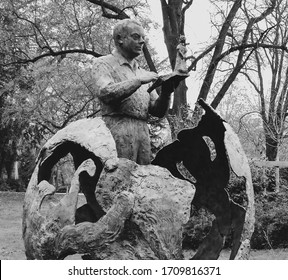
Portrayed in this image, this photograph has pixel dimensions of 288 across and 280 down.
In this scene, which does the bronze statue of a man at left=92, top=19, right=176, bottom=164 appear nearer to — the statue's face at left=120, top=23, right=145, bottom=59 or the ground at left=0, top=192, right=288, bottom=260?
the statue's face at left=120, top=23, right=145, bottom=59

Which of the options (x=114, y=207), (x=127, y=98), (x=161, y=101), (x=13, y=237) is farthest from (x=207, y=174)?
(x=13, y=237)

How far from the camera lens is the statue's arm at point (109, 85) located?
15.6ft

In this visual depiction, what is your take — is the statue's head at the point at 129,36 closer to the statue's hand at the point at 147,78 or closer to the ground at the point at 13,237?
the statue's hand at the point at 147,78

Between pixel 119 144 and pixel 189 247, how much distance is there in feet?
22.6

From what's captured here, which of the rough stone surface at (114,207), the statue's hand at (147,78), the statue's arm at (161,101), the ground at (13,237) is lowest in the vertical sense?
the ground at (13,237)

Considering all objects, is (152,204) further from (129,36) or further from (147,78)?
(129,36)

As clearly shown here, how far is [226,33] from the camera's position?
15648 mm

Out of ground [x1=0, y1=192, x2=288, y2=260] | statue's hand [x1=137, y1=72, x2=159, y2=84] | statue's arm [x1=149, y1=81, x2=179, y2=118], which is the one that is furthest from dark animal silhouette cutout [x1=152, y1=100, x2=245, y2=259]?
ground [x1=0, y1=192, x2=288, y2=260]

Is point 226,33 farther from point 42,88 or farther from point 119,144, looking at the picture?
point 119,144

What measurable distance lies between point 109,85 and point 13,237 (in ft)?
33.4

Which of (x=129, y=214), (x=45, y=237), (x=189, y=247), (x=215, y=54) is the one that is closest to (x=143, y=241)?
(x=129, y=214)

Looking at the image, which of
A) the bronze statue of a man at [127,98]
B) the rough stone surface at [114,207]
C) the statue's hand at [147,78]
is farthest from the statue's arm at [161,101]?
the rough stone surface at [114,207]

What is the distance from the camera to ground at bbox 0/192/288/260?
10.9 meters

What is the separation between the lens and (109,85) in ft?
15.9
